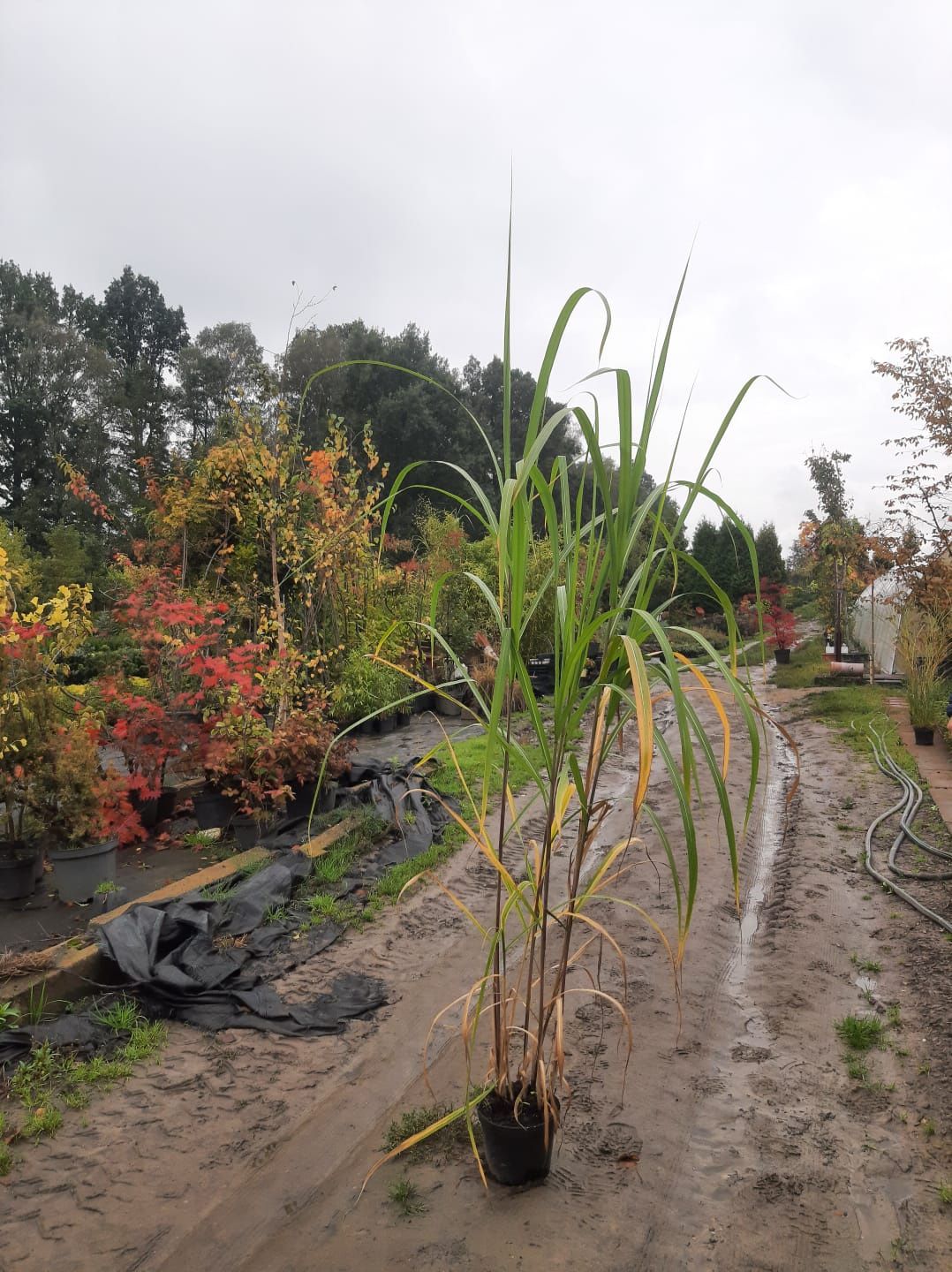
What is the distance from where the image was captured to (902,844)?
4785mm

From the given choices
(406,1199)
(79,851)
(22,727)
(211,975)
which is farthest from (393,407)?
(406,1199)

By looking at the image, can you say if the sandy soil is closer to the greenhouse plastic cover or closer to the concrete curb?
the concrete curb

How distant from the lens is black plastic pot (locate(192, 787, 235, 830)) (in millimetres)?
4984

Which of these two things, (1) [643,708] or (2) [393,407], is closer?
(1) [643,708]

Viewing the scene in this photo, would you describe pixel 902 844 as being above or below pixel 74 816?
below

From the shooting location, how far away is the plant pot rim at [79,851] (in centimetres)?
378

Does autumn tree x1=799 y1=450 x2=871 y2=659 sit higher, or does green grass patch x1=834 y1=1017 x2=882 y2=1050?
autumn tree x1=799 y1=450 x2=871 y2=659

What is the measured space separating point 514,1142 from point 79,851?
8.98ft

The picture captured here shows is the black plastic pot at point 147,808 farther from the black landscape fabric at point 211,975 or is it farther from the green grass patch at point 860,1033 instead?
the green grass patch at point 860,1033

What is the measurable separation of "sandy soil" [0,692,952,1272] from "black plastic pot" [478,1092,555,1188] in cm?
4

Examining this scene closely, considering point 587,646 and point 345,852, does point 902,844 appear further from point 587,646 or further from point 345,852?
point 587,646

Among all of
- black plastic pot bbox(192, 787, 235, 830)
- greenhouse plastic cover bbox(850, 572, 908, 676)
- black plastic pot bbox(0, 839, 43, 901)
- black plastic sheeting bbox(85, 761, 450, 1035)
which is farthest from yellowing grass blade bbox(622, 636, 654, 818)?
greenhouse plastic cover bbox(850, 572, 908, 676)

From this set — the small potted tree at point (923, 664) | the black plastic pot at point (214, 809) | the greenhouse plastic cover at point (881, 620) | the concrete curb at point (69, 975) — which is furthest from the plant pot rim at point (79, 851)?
the greenhouse plastic cover at point (881, 620)

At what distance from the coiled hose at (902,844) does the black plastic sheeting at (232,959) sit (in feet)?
7.97
